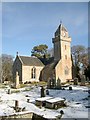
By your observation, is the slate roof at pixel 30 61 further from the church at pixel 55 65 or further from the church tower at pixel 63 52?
the church tower at pixel 63 52

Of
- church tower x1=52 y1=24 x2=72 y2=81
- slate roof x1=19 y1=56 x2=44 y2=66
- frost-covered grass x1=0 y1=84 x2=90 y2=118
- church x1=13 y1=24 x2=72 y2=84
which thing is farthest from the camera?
slate roof x1=19 y1=56 x2=44 y2=66

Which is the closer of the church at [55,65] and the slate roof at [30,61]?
the church at [55,65]

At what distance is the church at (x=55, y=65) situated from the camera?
3766 cm

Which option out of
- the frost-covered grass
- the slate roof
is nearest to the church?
the slate roof

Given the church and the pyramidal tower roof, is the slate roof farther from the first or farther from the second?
the pyramidal tower roof

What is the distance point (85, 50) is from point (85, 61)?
140 inches

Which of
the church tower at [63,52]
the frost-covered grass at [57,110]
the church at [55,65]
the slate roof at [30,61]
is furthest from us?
the slate roof at [30,61]

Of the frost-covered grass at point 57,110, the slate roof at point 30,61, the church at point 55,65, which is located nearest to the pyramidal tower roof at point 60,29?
the church at point 55,65

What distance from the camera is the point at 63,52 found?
38781 millimetres

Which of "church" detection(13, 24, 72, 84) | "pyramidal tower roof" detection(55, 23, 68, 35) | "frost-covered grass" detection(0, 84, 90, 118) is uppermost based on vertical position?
"pyramidal tower roof" detection(55, 23, 68, 35)

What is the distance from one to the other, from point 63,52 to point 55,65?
3.76 m

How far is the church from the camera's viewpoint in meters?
37.7

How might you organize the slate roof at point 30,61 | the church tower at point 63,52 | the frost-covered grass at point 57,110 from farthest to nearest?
the slate roof at point 30,61, the church tower at point 63,52, the frost-covered grass at point 57,110

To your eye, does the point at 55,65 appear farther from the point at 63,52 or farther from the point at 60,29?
the point at 60,29
